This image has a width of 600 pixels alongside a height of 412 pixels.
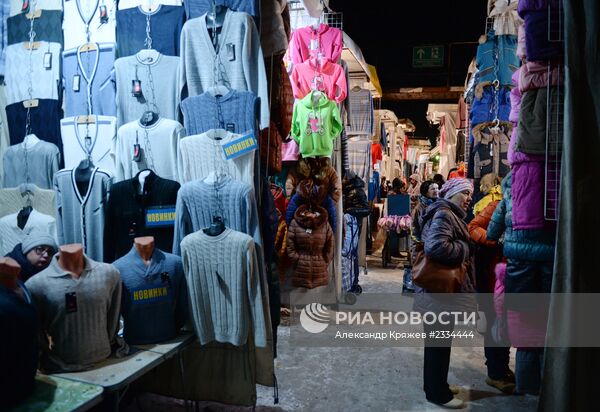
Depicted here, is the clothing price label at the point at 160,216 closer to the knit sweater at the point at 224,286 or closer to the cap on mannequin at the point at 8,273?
the knit sweater at the point at 224,286

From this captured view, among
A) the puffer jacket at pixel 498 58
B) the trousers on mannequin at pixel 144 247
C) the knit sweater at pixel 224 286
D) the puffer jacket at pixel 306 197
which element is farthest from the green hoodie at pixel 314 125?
the trousers on mannequin at pixel 144 247

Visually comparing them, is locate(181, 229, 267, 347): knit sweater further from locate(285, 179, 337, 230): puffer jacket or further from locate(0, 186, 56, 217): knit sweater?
locate(285, 179, 337, 230): puffer jacket

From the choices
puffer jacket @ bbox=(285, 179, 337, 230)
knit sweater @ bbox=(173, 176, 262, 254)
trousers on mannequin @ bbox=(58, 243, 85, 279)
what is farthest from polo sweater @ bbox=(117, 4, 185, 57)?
puffer jacket @ bbox=(285, 179, 337, 230)

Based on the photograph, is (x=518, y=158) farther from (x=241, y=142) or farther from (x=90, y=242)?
(x=90, y=242)

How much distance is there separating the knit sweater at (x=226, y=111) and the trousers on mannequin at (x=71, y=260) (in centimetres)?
102

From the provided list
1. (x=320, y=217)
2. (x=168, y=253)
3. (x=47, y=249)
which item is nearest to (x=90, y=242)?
(x=47, y=249)

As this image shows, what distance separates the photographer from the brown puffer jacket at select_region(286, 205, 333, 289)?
4.61m

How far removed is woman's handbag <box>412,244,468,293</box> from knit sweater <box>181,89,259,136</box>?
1.55 metres

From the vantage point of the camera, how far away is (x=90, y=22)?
9.82 feet

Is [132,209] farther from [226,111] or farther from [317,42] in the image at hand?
[317,42]

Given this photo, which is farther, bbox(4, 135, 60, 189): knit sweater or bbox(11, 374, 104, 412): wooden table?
bbox(4, 135, 60, 189): knit sweater

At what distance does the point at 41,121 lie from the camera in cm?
303

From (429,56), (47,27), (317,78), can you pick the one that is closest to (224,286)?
(47,27)

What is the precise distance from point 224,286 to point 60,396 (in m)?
0.98
